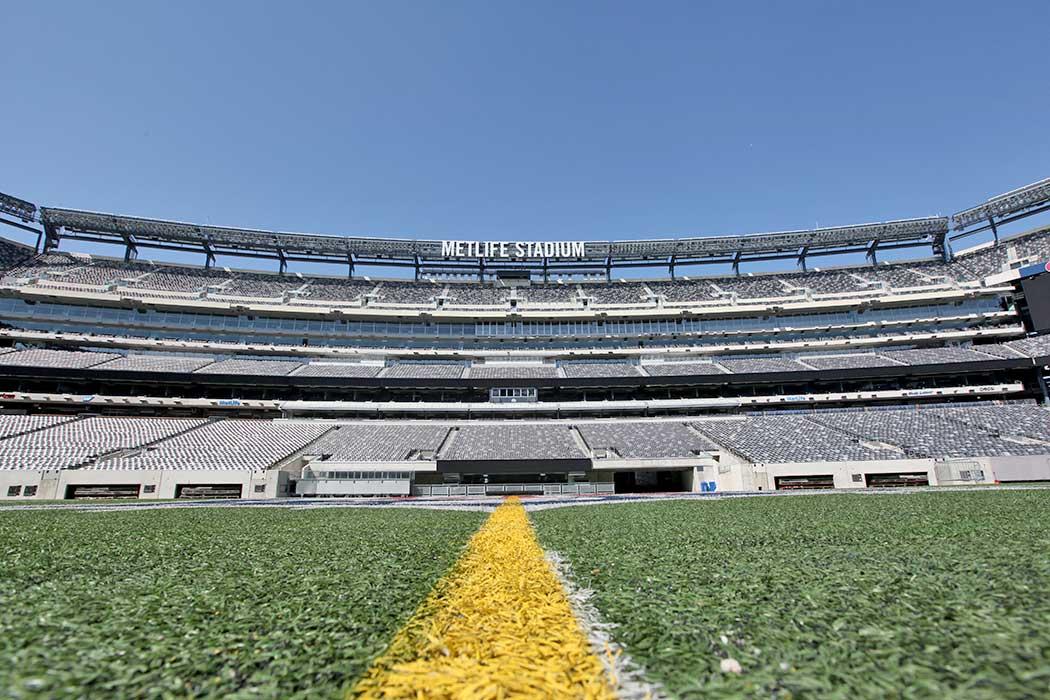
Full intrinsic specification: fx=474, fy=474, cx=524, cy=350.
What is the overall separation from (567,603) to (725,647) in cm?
128

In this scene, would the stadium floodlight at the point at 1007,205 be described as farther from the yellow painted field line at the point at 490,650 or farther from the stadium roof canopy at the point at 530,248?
the yellow painted field line at the point at 490,650

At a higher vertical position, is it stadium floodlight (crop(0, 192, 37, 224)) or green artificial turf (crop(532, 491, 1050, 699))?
stadium floodlight (crop(0, 192, 37, 224))

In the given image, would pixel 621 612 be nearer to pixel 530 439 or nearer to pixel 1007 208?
pixel 530 439

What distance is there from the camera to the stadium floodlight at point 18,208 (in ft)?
137

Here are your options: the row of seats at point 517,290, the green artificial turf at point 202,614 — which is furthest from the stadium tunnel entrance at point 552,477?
the green artificial turf at point 202,614

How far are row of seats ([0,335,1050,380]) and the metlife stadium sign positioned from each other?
1201 centimetres

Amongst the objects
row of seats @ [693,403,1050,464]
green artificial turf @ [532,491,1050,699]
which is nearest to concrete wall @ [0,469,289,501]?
green artificial turf @ [532,491,1050,699]

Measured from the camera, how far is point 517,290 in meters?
48.6

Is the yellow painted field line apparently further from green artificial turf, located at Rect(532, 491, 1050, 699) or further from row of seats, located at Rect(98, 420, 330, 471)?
row of seats, located at Rect(98, 420, 330, 471)

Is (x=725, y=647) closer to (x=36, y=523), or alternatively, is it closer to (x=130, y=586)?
(x=130, y=586)

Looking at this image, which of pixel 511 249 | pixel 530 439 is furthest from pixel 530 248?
pixel 530 439

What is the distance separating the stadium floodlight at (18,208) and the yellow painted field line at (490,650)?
60608 millimetres

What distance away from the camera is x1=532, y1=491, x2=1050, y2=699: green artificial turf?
1.88m

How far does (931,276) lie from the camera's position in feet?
143
